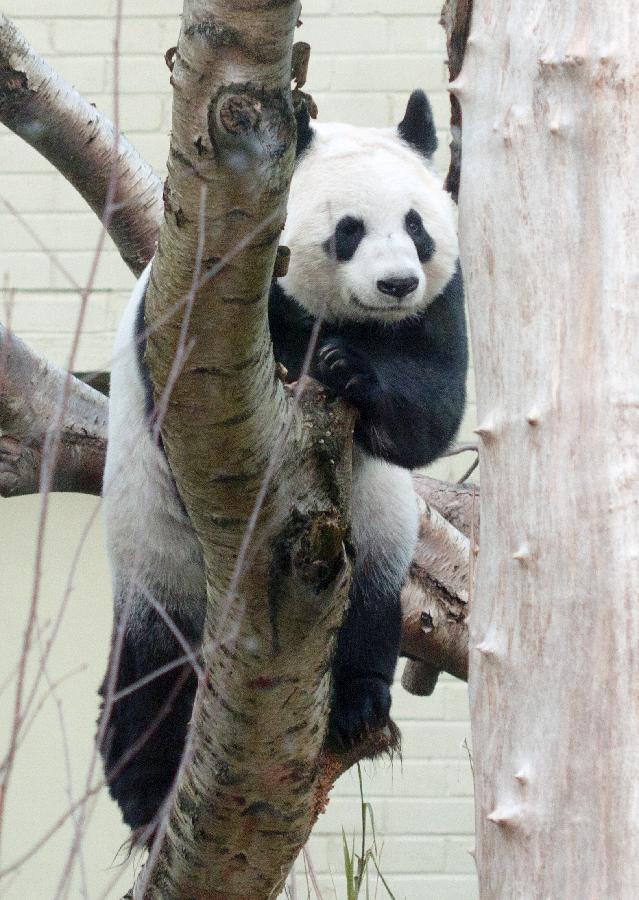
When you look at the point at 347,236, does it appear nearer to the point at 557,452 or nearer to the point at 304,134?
the point at 304,134

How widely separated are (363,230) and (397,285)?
0.59ft

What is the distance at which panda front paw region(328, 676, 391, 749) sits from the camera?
2188 millimetres

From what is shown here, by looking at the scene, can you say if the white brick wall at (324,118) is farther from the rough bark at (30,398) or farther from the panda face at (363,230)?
the panda face at (363,230)

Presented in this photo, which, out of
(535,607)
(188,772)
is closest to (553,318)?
(535,607)

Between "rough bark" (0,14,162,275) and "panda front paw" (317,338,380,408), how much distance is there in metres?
0.79

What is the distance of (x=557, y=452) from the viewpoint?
1.35 m

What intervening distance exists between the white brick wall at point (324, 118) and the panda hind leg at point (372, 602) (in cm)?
126

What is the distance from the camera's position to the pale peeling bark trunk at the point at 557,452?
128 cm

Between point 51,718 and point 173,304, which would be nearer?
point 173,304

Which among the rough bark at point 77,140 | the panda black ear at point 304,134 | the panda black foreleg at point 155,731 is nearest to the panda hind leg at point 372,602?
the panda black foreleg at point 155,731

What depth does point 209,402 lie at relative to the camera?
1370 millimetres

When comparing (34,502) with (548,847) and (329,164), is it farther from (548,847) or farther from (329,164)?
(548,847)

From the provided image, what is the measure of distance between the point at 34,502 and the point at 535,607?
251 centimetres

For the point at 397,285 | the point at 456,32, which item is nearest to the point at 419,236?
the point at 397,285
